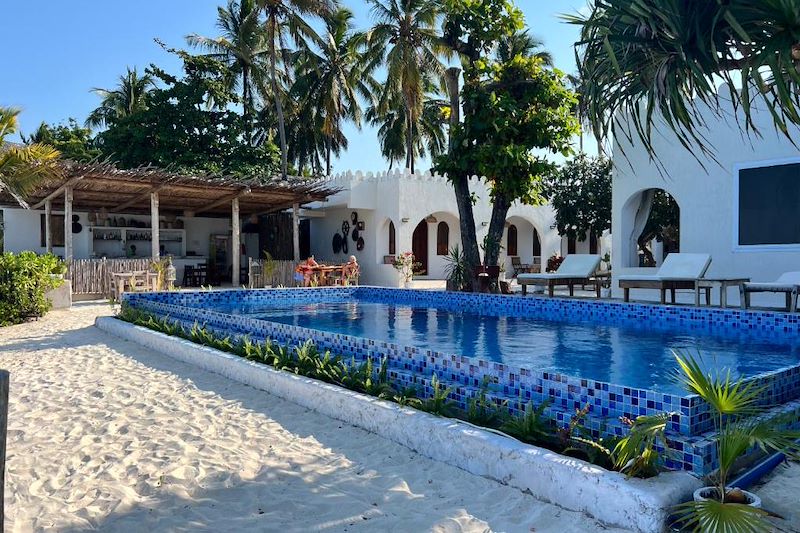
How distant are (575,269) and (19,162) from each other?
35.4 feet

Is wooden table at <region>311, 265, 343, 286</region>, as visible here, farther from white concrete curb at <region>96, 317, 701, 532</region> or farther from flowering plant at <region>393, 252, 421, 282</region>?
white concrete curb at <region>96, 317, 701, 532</region>

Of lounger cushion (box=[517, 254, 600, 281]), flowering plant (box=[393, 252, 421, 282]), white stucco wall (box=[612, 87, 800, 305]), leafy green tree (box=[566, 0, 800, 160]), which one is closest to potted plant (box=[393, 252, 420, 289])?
flowering plant (box=[393, 252, 421, 282])

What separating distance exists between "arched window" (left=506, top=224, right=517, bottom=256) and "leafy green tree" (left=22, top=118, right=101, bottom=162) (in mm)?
16797

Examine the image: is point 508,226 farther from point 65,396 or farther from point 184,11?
point 65,396

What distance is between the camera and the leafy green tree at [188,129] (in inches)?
930

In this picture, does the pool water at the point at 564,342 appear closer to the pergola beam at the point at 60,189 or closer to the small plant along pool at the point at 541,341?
the small plant along pool at the point at 541,341

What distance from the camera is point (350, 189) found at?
19.7 metres

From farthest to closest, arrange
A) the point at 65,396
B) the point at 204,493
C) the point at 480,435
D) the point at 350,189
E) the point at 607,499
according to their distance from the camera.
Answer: the point at 350,189 < the point at 65,396 < the point at 480,435 < the point at 204,493 < the point at 607,499

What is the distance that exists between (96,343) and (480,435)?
655cm

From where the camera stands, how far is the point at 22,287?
10297 millimetres

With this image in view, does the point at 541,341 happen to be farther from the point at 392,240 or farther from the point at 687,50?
the point at 392,240

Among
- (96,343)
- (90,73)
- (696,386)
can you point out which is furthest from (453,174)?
(90,73)

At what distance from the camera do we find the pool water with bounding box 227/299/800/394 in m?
6.06

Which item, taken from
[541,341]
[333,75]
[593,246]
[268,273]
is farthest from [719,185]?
[333,75]
